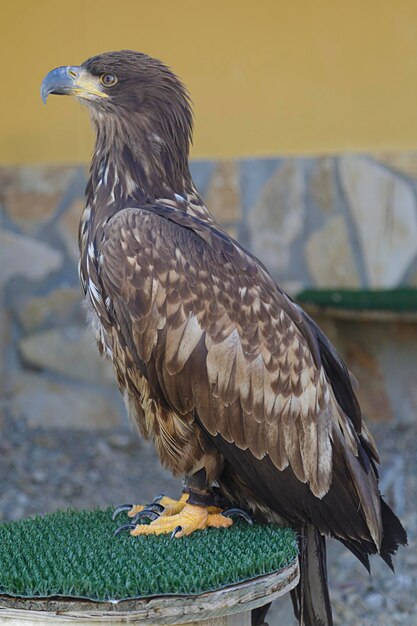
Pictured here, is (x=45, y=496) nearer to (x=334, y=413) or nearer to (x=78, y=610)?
(x=334, y=413)

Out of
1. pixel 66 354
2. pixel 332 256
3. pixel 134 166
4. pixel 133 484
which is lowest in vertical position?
pixel 133 484

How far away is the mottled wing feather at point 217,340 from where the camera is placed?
2639mm

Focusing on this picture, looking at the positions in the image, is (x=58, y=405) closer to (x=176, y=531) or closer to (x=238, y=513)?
(x=238, y=513)

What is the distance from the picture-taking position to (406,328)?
6184 mm

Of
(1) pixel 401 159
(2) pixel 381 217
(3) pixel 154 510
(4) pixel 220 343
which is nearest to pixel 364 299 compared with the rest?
(2) pixel 381 217

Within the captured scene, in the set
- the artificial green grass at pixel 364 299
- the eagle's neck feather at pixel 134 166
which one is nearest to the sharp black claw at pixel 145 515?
the eagle's neck feather at pixel 134 166

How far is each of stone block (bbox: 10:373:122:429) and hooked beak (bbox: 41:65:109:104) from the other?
3.55 meters

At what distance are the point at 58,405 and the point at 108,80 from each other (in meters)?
3.70

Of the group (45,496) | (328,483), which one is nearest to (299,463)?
(328,483)

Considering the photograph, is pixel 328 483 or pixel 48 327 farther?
pixel 48 327

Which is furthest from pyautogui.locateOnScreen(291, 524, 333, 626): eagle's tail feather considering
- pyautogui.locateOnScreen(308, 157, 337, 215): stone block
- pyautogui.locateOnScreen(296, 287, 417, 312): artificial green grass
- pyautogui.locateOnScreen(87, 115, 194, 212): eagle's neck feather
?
pyautogui.locateOnScreen(308, 157, 337, 215): stone block

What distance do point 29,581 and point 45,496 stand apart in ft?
10.4

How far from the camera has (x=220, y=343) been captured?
2670mm

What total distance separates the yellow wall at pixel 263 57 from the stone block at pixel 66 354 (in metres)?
1.41
